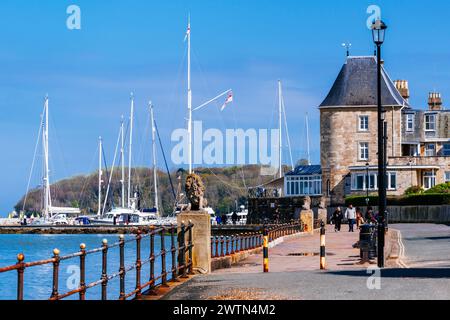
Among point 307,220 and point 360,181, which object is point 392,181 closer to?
point 360,181

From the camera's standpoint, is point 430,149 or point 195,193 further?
point 430,149

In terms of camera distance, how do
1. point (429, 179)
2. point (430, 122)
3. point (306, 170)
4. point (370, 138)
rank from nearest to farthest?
point (429, 179), point (370, 138), point (430, 122), point (306, 170)

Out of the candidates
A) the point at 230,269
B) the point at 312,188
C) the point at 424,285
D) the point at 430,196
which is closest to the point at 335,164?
the point at 312,188

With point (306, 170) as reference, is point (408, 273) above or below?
below

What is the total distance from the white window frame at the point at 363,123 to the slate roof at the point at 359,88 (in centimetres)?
126

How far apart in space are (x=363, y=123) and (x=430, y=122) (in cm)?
824

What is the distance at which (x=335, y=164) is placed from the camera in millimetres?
91250

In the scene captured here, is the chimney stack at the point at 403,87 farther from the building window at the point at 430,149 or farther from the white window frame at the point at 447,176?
the white window frame at the point at 447,176

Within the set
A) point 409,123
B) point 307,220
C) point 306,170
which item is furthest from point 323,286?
point 306,170

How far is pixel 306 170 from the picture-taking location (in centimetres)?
9869

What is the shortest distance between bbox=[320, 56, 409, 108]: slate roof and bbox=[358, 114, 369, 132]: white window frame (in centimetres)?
126

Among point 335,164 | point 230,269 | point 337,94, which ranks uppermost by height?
point 337,94
